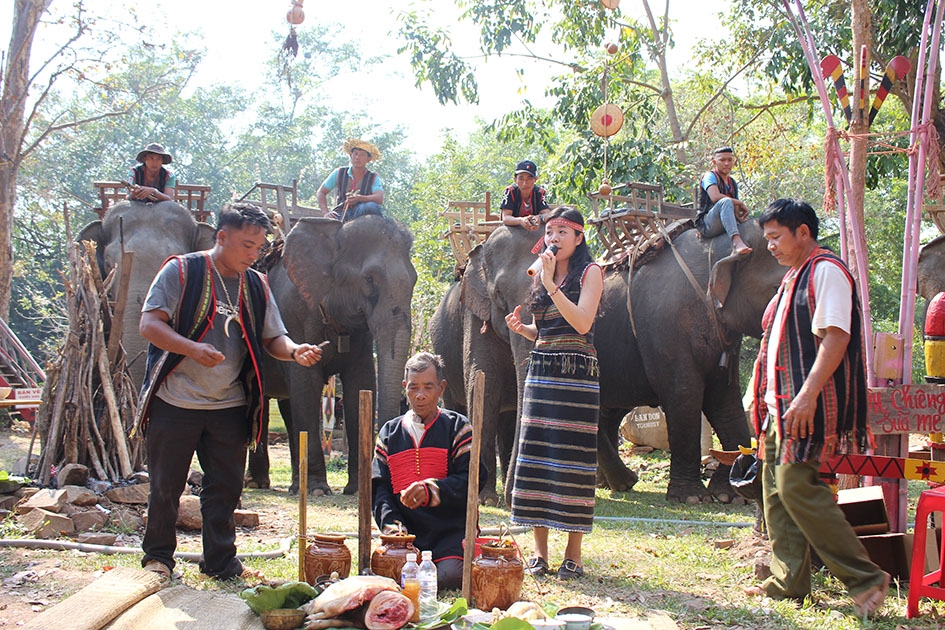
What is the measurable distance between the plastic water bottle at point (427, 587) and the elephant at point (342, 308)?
457 centimetres

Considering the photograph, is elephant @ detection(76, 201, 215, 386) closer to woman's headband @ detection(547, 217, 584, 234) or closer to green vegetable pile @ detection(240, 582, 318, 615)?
woman's headband @ detection(547, 217, 584, 234)

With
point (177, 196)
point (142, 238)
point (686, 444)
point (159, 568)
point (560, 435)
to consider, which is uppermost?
point (177, 196)

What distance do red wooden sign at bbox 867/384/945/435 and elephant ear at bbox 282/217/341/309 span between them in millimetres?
5682

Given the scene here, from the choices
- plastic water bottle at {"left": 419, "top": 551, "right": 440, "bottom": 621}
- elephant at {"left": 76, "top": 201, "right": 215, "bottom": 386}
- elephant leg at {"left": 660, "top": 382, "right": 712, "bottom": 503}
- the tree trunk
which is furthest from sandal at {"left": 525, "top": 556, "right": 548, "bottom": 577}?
the tree trunk

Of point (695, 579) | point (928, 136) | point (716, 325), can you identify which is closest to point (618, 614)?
point (695, 579)

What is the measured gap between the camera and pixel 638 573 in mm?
5355

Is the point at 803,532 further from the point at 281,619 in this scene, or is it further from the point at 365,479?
the point at 281,619

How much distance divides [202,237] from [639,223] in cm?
476

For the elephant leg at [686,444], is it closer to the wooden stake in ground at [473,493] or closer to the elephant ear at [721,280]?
the elephant ear at [721,280]

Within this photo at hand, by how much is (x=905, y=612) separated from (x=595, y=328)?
5.73m

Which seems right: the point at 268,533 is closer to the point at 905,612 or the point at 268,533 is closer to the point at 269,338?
the point at 269,338

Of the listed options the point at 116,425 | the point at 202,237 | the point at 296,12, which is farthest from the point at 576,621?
the point at 202,237

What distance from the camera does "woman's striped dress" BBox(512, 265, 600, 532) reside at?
16.7ft

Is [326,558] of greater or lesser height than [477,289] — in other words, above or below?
below
